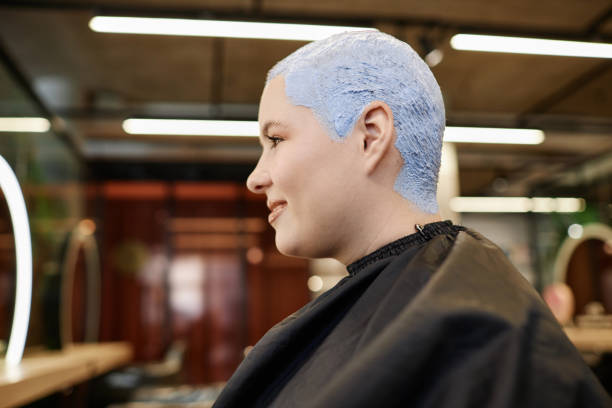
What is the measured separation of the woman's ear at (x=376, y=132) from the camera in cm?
80

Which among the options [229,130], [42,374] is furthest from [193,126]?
[42,374]

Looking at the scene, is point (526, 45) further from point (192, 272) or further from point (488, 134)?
point (192, 272)

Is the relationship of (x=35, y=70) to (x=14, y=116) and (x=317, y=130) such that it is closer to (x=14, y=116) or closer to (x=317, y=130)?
(x=14, y=116)

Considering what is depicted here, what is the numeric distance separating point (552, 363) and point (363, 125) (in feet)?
1.34

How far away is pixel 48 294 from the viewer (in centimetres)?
382

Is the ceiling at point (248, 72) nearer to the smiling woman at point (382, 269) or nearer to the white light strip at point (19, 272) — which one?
the white light strip at point (19, 272)

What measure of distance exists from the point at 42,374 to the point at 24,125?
7.05 feet

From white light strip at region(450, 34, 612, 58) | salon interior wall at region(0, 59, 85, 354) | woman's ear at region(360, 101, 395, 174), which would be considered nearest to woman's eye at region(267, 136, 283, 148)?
woman's ear at region(360, 101, 395, 174)

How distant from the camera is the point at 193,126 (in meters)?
5.11

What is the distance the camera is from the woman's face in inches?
31.7

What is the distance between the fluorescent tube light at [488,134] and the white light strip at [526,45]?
1.41 m

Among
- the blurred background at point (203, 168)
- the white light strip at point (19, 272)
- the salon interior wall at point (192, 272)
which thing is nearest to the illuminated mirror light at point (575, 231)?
the blurred background at point (203, 168)

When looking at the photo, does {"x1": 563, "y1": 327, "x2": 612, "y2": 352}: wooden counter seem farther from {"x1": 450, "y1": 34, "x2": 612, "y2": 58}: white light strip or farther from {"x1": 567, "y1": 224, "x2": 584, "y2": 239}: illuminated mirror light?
{"x1": 567, "y1": 224, "x2": 584, "y2": 239}: illuminated mirror light

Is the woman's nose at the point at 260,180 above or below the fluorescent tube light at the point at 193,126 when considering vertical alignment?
below
